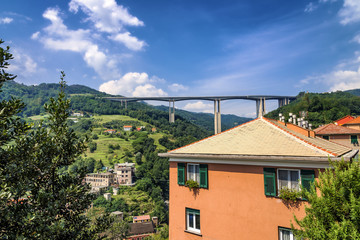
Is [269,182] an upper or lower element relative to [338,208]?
upper

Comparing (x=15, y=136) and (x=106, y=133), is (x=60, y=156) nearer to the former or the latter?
(x=15, y=136)

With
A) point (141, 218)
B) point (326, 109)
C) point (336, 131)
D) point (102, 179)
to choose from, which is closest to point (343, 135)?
point (336, 131)

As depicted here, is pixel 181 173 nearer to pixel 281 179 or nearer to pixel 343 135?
pixel 281 179

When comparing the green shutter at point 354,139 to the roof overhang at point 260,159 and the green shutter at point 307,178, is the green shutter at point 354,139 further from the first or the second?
the green shutter at point 307,178

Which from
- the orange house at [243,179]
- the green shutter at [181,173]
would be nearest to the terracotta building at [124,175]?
the orange house at [243,179]

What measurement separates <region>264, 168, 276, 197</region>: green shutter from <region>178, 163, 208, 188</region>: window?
10.4 ft

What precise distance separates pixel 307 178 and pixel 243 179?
286 centimetres

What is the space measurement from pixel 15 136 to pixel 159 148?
15447 cm

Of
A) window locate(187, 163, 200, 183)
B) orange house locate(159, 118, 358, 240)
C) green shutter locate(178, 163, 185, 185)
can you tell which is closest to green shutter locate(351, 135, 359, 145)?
orange house locate(159, 118, 358, 240)

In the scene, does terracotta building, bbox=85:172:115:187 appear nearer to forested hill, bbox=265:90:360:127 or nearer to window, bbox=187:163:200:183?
forested hill, bbox=265:90:360:127

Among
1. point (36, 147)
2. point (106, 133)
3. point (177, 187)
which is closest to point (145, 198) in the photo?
point (106, 133)

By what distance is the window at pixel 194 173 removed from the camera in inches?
468

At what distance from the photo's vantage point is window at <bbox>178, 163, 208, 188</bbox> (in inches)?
468

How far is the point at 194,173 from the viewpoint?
40.9 ft
